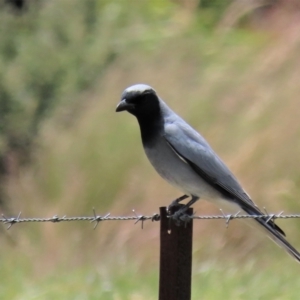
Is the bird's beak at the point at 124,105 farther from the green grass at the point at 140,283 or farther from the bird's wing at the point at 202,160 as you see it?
the green grass at the point at 140,283

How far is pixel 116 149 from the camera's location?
8.24 meters

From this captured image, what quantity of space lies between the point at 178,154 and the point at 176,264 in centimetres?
146

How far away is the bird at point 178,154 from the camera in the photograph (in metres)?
5.05

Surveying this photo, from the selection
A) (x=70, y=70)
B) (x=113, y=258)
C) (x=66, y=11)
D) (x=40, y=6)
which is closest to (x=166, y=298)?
(x=113, y=258)

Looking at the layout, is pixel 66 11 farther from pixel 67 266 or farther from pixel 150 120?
pixel 150 120

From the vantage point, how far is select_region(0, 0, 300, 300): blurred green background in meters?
6.92

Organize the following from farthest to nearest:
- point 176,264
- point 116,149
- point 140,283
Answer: point 116,149
point 140,283
point 176,264

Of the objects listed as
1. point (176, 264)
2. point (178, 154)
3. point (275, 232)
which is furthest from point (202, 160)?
point (176, 264)

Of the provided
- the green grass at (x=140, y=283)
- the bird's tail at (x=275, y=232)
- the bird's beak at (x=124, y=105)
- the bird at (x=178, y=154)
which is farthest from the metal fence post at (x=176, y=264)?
the green grass at (x=140, y=283)

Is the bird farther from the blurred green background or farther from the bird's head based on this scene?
the blurred green background

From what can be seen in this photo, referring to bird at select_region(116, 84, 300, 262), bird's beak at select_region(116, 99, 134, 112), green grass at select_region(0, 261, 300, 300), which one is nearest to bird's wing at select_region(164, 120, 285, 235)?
bird at select_region(116, 84, 300, 262)

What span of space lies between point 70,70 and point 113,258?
373 cm

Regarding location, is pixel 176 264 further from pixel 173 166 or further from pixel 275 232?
pixel 173 166

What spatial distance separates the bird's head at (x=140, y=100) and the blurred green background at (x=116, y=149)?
5.77 feet
